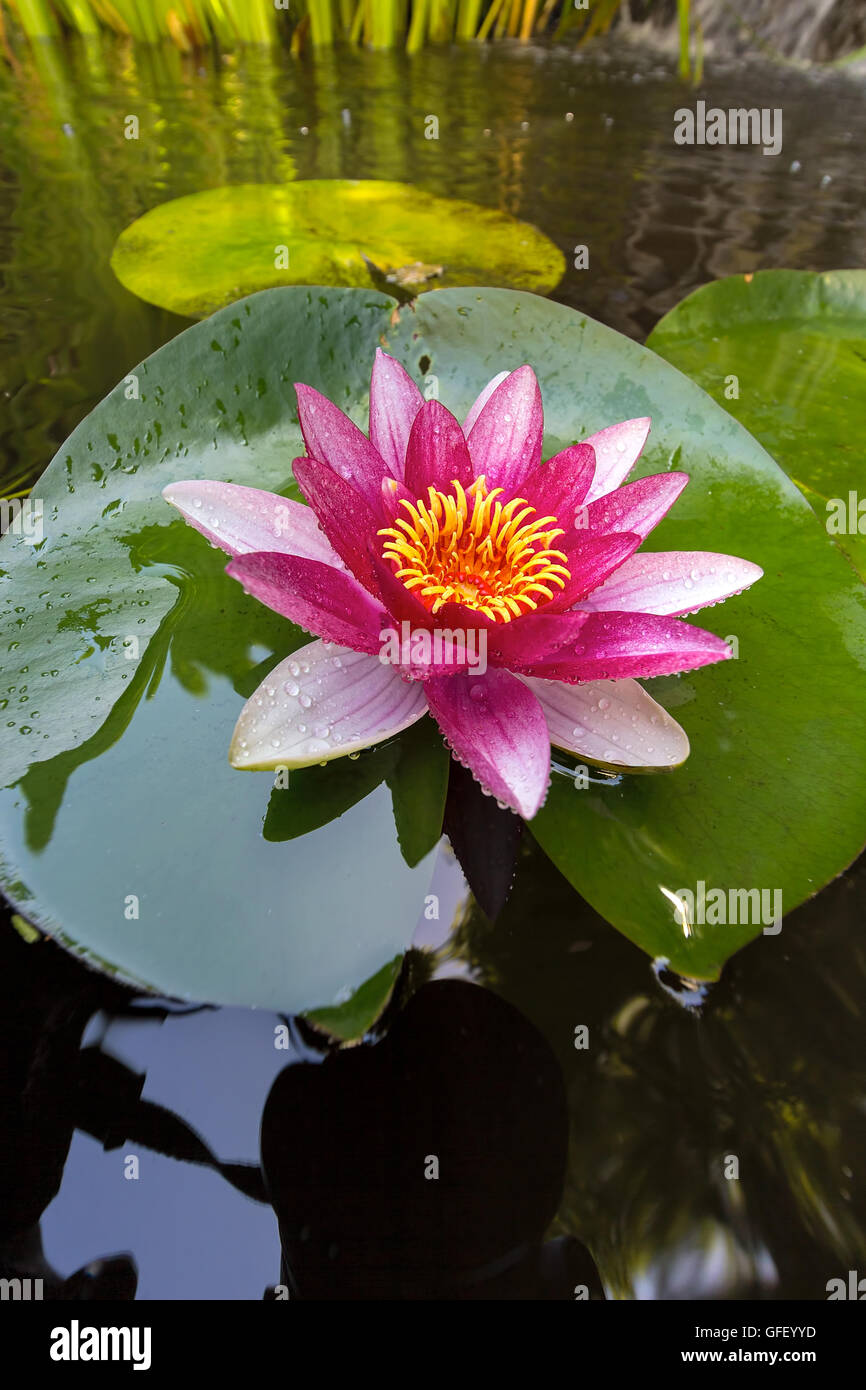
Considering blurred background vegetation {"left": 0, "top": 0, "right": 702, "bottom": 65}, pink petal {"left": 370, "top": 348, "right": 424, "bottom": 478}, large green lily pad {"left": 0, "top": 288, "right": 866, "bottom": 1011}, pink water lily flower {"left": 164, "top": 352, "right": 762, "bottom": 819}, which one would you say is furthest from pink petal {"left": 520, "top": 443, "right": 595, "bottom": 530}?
blurred background vegetation {"left": 0, "top": 0, "right": 702, "bottom": 65}

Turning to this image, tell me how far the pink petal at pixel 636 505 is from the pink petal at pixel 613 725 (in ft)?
0.80

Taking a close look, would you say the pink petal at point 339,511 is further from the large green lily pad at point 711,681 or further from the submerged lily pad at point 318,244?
the submerged lily pad at point 318,244

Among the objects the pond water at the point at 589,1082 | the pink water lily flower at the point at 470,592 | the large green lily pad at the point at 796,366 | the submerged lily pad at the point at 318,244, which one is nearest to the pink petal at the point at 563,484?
the pink water lily flower at the point at 470,592

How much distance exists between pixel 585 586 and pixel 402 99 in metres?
4.29

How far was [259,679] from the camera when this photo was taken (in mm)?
1334

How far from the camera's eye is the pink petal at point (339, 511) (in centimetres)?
119

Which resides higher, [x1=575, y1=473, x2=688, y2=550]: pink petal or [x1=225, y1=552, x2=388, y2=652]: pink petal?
[x1=575, y1=473, x2=688, y2=550]: pink petal

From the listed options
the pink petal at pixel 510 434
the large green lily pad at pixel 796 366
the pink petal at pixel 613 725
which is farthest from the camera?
Result: the large green lily pad at pixel 796 366

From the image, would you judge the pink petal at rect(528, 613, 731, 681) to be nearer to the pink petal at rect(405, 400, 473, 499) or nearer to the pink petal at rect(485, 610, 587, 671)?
the pink petal at rect(485, 610, 587, 671)

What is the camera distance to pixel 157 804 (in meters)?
1.19

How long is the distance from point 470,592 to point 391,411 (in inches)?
15.1

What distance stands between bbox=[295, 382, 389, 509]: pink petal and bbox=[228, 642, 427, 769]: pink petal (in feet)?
0.95

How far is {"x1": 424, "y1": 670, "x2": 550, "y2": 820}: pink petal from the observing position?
1.08 meters
